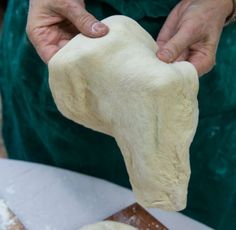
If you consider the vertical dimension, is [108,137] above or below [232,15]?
below

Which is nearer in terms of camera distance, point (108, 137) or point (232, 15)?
point (232, 15)

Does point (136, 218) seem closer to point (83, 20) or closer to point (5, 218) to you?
point (5, 218)

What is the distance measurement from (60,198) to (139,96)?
0.41m

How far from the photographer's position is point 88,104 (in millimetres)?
781

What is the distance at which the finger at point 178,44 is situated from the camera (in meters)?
0.70

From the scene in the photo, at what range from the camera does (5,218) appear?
94 cm

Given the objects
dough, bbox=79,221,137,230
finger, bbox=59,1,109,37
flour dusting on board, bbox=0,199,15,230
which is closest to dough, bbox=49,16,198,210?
finger, bbox=59,1,109,37

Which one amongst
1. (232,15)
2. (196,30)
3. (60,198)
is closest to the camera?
(196,30)

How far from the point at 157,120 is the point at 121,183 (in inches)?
20.7

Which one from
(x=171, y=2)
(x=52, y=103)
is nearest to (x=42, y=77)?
(x=52, y=103)

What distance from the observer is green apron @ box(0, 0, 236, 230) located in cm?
92

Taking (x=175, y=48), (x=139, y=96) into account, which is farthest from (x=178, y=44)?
(x=139, y=96)

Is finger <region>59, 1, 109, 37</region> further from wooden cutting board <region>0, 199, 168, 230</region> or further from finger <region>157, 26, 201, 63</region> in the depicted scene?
wooden cutting board <region>0, 199, 168, 230</region>

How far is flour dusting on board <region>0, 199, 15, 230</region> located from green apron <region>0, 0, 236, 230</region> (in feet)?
0.74
